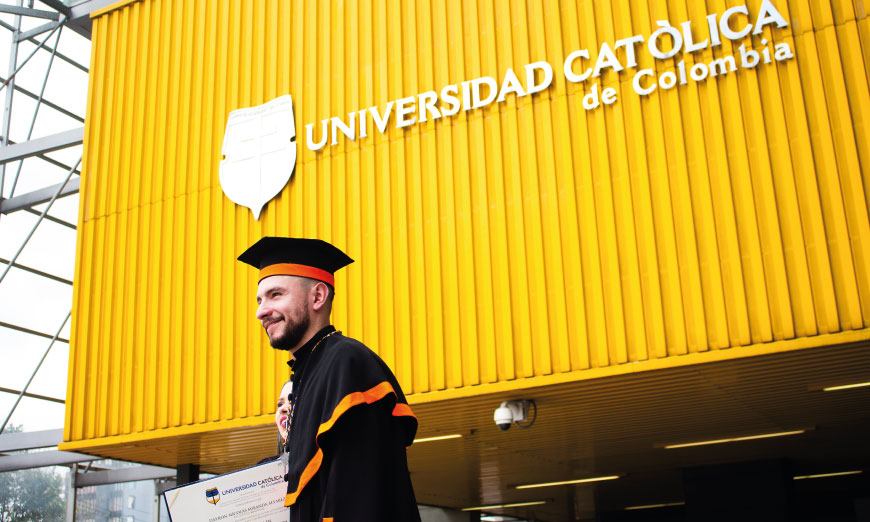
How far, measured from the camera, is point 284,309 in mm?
3367

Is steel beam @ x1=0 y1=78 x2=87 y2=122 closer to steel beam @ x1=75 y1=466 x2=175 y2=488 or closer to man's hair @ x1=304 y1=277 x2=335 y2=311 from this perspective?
steel beam @ x1=75 y1=466 x2=175 y2=488

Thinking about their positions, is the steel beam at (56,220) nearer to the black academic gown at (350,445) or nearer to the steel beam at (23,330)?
the steel beam at (23,330)

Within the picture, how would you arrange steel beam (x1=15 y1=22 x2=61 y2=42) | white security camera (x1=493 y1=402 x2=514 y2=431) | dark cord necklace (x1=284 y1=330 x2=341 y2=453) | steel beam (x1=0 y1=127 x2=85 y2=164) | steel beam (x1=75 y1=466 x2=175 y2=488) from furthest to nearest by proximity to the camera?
steel beam (x1=75 y1=466 x2=175 y2=488) < steel beam (x1=15 y1=22 x2=61 y2=42) < steel beam (x1=0 y1=127 x2=85 y2=164) < white security camera (x1=493 y1=402 x2=514 y2=431) < dark cord necklace (x1=284 y1=330 x2=341 y2=453)

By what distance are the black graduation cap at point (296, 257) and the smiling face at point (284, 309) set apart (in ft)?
0.15

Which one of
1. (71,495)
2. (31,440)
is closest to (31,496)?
(71,495)

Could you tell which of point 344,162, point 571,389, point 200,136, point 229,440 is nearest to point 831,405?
point 571,389

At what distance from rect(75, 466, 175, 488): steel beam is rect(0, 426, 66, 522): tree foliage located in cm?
61

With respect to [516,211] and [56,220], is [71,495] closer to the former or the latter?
[56,220]

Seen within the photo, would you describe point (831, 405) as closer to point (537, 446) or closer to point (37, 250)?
point (537, 446)

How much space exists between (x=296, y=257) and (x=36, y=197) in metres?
15.9

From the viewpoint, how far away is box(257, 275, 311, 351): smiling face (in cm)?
334

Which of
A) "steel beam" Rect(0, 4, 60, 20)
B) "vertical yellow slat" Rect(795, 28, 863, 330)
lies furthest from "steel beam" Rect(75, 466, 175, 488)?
"vertical yellow slat" Rect(795, 28, 863, 330)

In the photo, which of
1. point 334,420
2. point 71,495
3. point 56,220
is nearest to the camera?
point 334,420

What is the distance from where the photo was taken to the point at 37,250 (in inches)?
763
